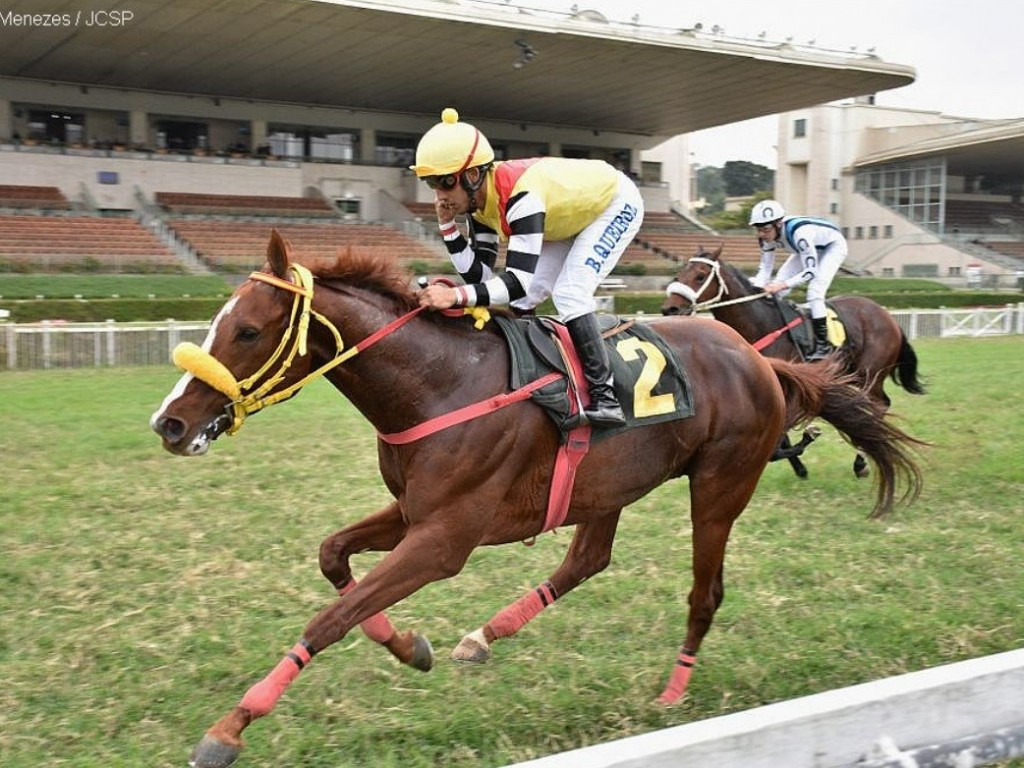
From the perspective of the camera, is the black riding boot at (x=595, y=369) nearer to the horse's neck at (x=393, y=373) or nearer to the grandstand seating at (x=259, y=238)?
the horse's neck at (x=393, y=373)

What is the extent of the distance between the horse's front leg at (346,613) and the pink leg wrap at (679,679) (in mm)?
1117

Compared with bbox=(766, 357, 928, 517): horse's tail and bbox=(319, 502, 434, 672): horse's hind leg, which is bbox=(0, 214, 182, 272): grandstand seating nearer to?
bbox=(319, 502, 434, 672): horse's hind leg

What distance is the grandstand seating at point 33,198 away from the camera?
98.7 ft

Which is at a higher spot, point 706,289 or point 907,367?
point 706,289

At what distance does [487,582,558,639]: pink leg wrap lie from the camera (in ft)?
13.9

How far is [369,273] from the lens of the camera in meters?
3.60

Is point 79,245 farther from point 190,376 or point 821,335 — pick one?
point 190,376

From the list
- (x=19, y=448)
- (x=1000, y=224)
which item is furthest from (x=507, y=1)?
(x=1000, y=224)

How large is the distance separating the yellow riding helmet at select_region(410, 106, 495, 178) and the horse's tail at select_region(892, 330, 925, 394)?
22.8 feet

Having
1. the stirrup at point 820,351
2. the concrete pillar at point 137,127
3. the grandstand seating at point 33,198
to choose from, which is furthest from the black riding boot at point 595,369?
the concrete pillar at point 137,127

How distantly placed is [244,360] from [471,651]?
176cm

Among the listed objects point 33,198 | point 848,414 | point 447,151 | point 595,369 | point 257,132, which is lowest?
point 848,414

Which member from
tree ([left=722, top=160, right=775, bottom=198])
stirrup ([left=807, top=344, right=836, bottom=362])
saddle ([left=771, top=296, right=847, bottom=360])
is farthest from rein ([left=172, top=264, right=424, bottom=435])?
tree ([left=722, top=160, right=775, bottom=198])

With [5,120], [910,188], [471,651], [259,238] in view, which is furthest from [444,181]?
[910,188]
